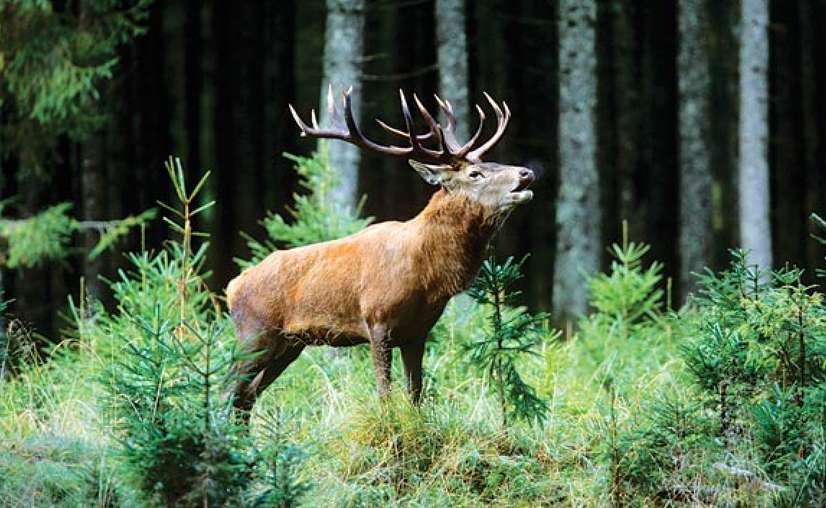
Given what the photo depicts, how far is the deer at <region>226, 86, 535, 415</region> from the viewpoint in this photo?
6859 millimetres

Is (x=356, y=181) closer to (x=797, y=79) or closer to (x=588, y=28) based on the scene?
(x=588, y=28)

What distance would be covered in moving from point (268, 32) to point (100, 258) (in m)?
8.31

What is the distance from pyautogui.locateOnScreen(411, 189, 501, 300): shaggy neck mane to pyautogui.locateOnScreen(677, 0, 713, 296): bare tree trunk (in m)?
10.2

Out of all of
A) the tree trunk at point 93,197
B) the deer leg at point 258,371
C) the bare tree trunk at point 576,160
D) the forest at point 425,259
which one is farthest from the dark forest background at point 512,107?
the deer leg at point 258,371

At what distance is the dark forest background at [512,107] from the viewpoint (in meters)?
20.2

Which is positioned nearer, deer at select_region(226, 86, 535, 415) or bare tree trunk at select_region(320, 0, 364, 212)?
deer at select_region(226, 86, 535, 415)

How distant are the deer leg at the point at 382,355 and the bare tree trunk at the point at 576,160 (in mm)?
8278

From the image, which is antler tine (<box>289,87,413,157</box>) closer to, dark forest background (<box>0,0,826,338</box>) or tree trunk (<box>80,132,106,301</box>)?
tree trunk (<box>80,132,106,301</box>)

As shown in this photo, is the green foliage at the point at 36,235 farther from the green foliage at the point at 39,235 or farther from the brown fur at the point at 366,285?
the brown fur at the point at 366,285

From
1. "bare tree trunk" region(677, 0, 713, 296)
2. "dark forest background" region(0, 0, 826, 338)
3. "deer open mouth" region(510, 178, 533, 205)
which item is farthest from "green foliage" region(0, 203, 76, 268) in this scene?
"bare tree trunk" region(677, 0, 713, 296)

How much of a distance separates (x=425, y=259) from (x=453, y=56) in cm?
746

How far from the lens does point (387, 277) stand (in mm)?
6883

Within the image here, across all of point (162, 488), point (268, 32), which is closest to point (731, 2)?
point (268, 32)

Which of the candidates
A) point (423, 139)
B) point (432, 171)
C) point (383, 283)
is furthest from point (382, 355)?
point (423, 139)
